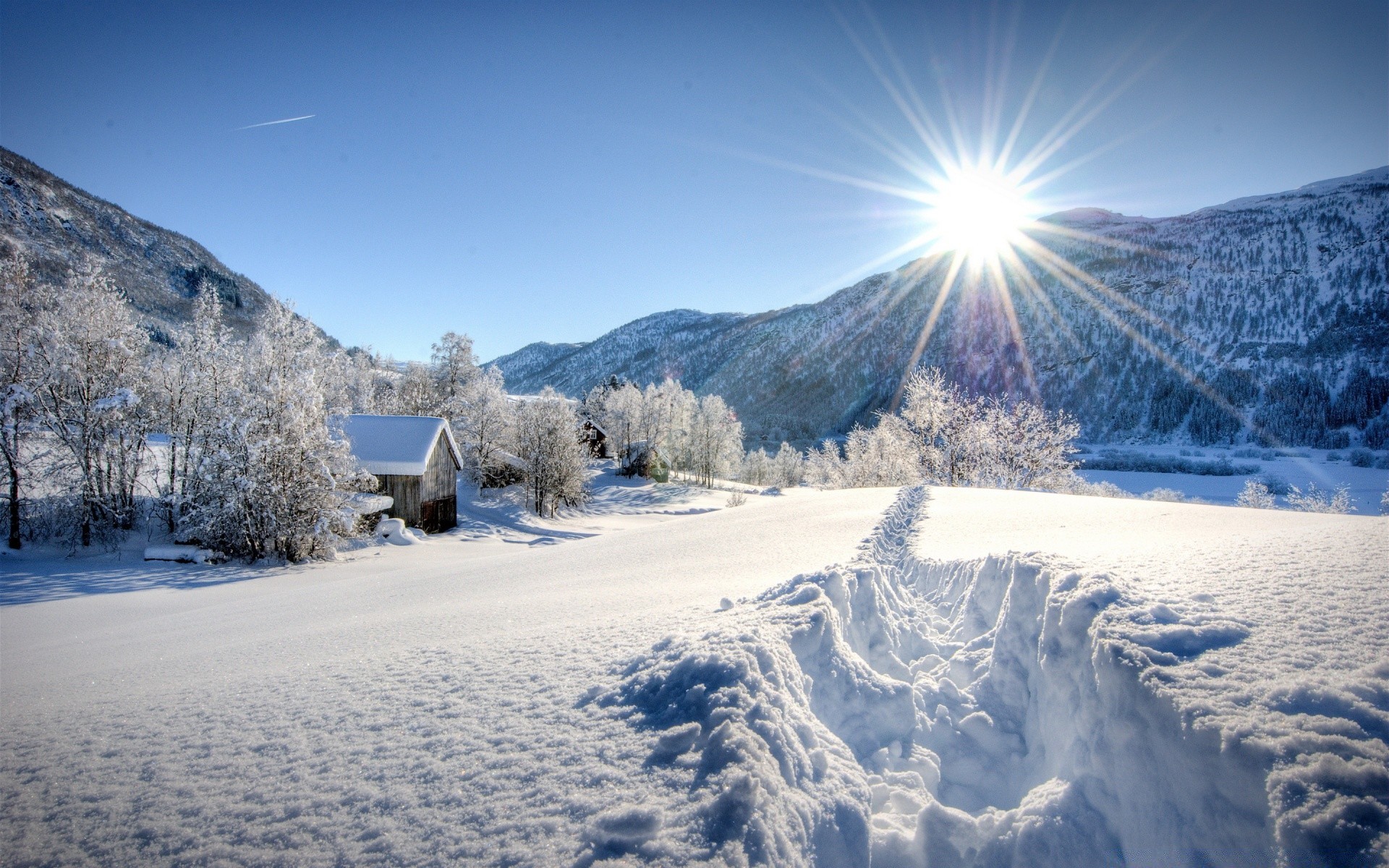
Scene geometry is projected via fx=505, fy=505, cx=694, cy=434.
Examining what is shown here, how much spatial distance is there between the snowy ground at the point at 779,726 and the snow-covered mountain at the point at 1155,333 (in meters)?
92.9

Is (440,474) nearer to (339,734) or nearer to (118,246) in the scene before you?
(339,734)

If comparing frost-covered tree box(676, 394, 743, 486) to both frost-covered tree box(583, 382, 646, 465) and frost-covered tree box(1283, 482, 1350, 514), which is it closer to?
frost-covered tree box(583, 382, 646, 465)

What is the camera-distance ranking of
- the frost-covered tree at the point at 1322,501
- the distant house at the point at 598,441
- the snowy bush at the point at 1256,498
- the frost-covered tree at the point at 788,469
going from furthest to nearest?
the frost-covered tree at the point at 788,469
the distant house at the point at 598,441
the snowy bush at the point at 1256,498
the frost-covered tree at the point at 1322,501

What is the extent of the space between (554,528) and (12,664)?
22.2 meters

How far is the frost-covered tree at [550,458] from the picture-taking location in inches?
1262

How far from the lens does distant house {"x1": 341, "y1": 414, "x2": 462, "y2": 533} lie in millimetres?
22672

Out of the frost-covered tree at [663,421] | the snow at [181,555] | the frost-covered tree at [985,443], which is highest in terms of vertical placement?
the frost-covered tree at [663,421]

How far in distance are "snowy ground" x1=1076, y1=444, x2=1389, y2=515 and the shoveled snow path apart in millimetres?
43734

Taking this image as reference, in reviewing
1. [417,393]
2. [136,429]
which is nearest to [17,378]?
[136,429]

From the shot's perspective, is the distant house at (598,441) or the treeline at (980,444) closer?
the treeline at (980,444)

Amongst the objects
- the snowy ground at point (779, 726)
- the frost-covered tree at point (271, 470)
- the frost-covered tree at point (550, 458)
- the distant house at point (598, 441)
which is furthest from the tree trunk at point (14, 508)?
the distant house at point (598, 441)

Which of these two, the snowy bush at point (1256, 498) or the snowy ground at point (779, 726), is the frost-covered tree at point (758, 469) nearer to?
the snowy bush at point (1256, 498)

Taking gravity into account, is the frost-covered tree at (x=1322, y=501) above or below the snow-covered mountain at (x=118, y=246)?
below

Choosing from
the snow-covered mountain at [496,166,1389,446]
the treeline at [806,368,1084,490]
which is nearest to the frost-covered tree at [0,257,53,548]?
the treeline at [806,368,1084,490]
